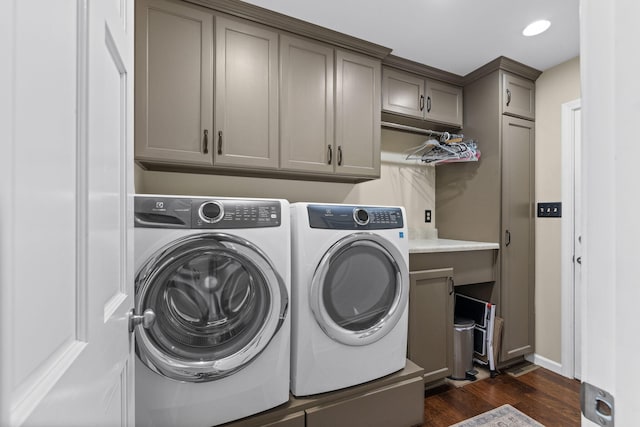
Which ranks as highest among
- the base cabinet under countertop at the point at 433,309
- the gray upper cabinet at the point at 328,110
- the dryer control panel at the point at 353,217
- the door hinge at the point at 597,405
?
the gray upper cabinet at the point at 328,110

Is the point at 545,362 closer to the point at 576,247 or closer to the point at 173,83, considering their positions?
the point at 576,247

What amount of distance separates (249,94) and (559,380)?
2.97 m

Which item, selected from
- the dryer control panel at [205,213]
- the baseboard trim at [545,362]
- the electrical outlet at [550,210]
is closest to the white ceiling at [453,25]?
the electrical outlet at [550,210]

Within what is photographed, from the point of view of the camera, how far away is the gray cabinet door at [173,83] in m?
1.58

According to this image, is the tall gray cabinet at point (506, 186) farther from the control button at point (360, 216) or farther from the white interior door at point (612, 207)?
the white interior door at point (612, 207)

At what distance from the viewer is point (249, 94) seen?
5.97ft

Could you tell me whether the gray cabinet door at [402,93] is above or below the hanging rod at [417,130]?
above

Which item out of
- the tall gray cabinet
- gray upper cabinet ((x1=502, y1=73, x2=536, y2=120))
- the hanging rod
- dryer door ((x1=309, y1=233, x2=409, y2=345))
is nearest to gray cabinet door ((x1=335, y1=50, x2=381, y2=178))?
the hanging rod

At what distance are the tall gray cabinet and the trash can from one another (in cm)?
28

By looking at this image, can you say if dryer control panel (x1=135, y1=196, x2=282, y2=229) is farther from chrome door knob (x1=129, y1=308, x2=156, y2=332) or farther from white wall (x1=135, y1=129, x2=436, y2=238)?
white wall (x1=135, y1=129, x2=436, y2=238)

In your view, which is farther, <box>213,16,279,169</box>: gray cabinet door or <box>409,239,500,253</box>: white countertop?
<box>409,239,500,253</box>: white countertop

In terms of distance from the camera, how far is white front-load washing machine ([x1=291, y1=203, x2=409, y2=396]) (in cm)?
142

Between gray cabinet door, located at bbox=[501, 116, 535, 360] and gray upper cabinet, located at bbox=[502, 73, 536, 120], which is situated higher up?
gray upper cabinet, located at bbox=[502, 73, 536, 120]

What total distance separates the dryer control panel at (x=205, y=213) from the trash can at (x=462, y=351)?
173cm
